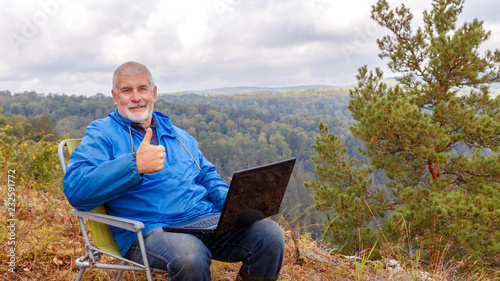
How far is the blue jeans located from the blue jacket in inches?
4.8

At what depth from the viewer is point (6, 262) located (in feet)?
7.54

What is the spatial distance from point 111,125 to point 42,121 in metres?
39.1

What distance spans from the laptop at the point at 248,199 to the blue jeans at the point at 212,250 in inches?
2.3

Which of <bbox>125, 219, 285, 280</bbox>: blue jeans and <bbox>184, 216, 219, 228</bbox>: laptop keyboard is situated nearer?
<bbox>125, 219, 285, 280</bbox>: blue jeans

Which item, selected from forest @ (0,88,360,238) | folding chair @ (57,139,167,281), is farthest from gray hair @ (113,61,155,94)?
forest @ (0,88,360,238)

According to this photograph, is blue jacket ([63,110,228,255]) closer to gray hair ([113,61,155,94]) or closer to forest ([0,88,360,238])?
gray hair ([113,61,155,94])

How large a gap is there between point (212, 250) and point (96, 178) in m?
0.64

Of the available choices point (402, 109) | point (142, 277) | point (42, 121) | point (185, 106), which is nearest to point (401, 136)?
point (402, 109)

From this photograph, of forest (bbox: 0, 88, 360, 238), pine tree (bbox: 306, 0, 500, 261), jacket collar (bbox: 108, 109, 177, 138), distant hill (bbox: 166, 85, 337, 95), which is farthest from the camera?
distant hill (bbox: 166, 85, 337, 95)

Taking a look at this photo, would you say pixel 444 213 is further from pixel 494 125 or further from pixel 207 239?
pixel 207 239

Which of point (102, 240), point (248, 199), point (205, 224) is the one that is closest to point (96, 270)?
point (102, 240)

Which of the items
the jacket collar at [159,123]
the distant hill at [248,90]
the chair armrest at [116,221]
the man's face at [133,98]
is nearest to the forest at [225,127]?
the distant hill at [248,90]

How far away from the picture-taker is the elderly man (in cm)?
148

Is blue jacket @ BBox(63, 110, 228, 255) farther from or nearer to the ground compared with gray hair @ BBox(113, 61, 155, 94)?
nearer to the ground
